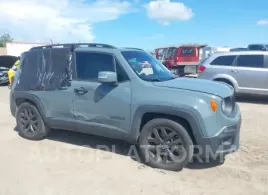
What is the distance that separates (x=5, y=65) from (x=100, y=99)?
44.9 feet

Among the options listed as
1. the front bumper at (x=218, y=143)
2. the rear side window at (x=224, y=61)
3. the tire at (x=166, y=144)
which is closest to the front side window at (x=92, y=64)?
the tire at (x=166, y=144)

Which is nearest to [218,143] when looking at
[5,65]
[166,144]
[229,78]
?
[166,144]

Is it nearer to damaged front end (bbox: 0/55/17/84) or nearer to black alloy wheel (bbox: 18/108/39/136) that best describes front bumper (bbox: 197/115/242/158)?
black alloy wheel (bbox: 18/108/39/136)

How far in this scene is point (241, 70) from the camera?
9.74m

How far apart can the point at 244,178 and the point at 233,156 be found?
837 mm

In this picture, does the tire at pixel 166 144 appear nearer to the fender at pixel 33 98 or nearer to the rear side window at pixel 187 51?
the fender at pixel 33 98

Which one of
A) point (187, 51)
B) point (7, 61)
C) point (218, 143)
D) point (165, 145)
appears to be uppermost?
point (187, 51)

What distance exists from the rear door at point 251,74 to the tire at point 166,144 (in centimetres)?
631

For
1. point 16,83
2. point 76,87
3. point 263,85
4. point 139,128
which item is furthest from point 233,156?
point 263,85

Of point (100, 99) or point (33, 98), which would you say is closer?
point (100, 99)

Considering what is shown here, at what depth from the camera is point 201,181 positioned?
4.02 metres

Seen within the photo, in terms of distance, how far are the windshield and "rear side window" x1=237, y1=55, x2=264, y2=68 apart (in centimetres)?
540

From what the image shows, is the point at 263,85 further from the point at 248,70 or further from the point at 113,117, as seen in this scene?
the point at 113,117

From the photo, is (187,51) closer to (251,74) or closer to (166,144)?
(251,74)
